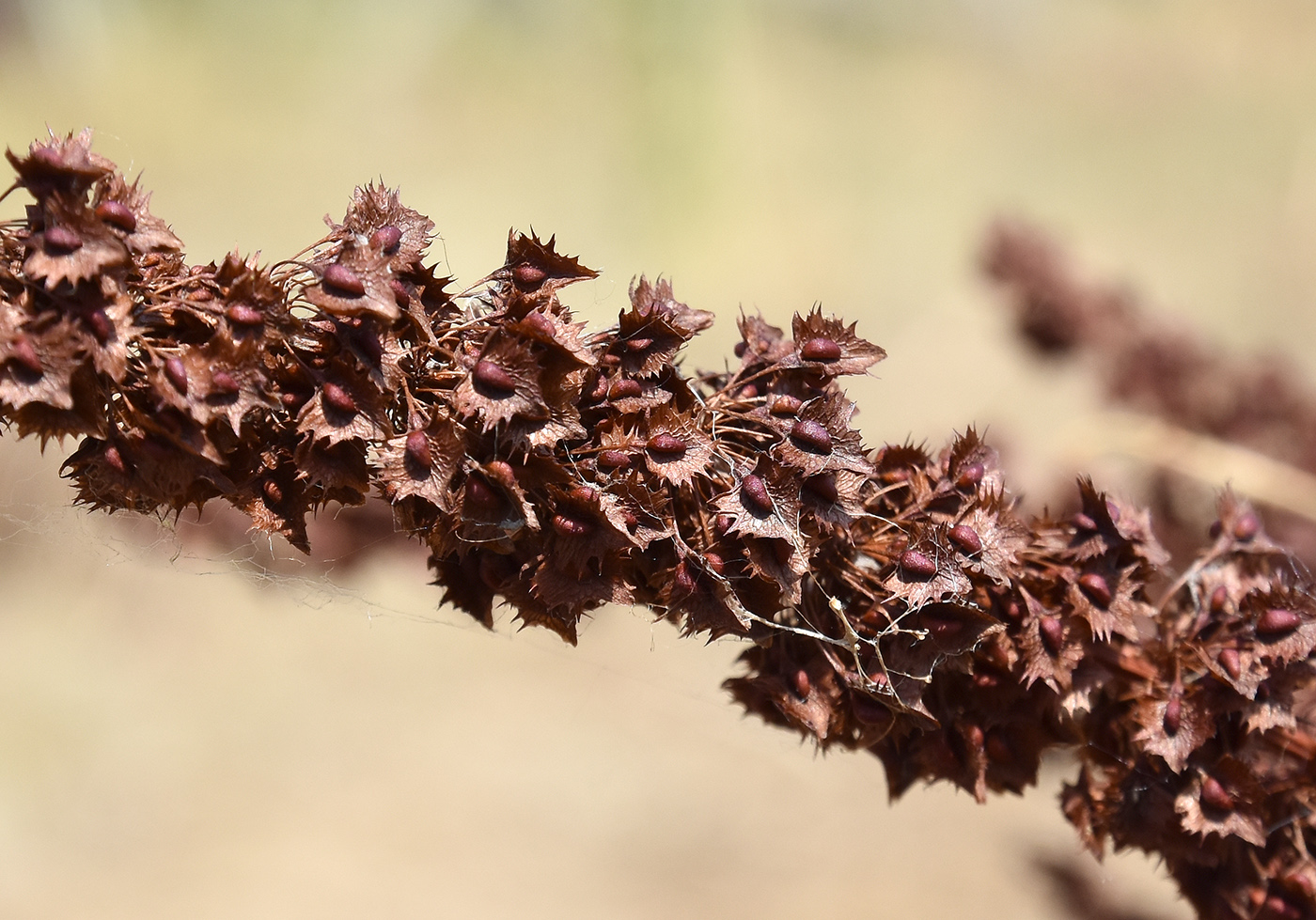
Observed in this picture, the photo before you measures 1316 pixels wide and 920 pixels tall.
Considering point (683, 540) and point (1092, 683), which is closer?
point (683, 540)

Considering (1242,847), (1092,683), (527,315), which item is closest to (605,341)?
(527,315)

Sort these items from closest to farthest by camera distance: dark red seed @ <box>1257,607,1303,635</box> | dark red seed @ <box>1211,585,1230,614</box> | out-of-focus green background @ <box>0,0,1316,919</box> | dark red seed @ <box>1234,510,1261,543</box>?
dark red seed @ <box>1257,607,1303,635</box>, dark red seed @ <box>1211,585,1230,614</box>, dark red seed @ <box>1234,510,1261,543</box>, out-of-focus green background @ <box>0,0,1316,919</box>

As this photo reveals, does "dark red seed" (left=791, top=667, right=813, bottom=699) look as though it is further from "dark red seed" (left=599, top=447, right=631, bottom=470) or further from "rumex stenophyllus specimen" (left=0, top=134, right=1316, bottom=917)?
"dark red seed" (left=599, top=447, right=631, bottom=470)

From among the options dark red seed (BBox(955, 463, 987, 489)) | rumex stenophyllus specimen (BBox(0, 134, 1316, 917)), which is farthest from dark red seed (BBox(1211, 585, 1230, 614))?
dark red seed (BBox(955, 463, 987, 489))

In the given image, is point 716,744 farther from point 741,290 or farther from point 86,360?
point 741,290

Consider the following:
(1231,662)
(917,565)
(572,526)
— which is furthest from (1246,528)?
(572,526)

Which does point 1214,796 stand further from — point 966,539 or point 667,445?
point 667,445
